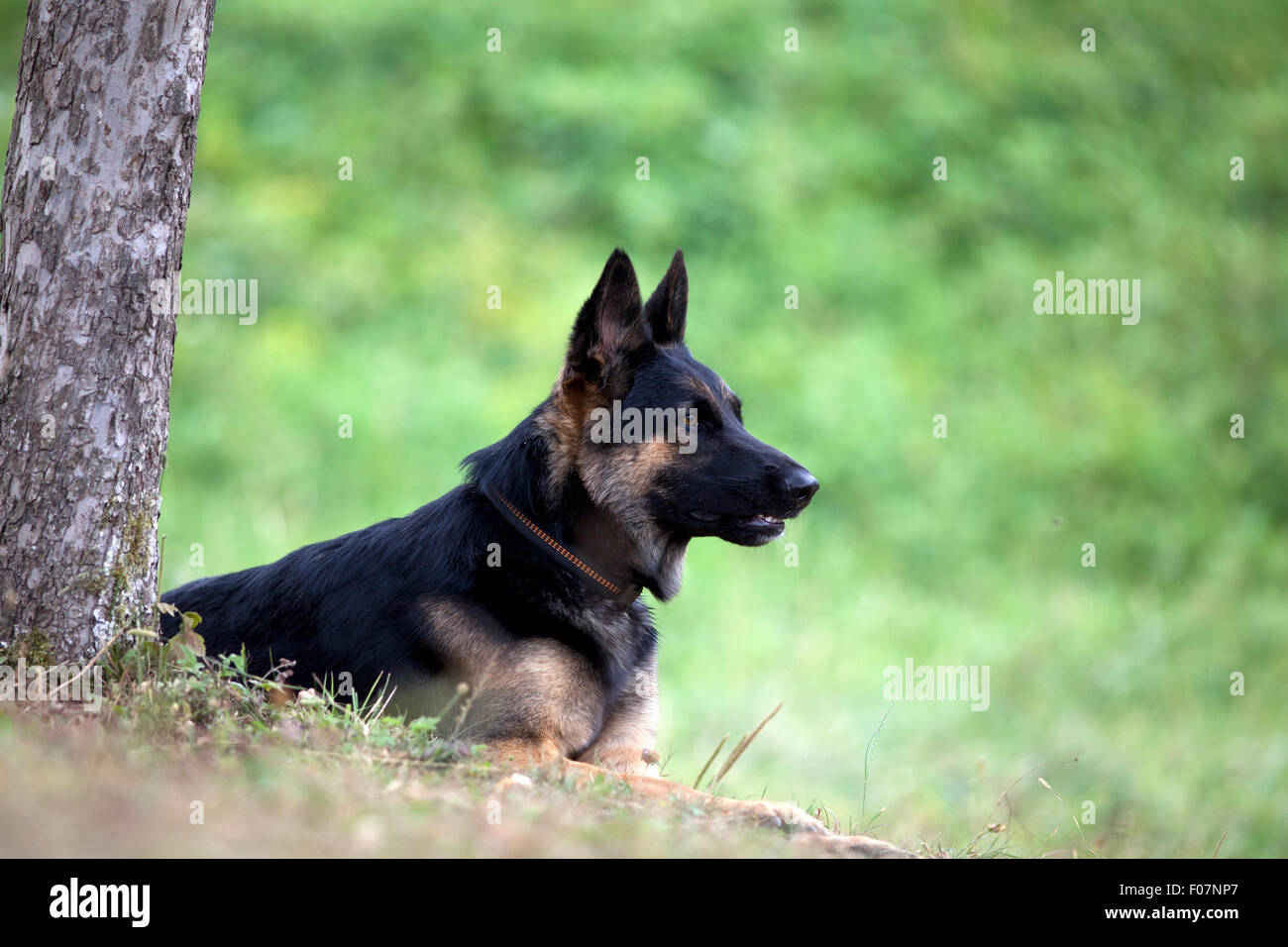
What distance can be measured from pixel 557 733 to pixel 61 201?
2.70 meters

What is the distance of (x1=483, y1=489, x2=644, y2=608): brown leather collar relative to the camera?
507 cm

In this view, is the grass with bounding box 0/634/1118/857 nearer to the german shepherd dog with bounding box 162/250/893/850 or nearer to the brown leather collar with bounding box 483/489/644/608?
the german shepherd dog with bounding box 162/250/893/850

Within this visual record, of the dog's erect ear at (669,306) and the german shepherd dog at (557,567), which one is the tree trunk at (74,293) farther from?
the dog's erect ear at (669,306)

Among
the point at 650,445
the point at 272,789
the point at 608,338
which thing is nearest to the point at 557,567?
the point at 650,445

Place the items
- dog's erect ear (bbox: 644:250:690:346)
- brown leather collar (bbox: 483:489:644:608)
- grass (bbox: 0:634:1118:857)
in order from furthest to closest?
1. dog's erect ear (bbox: 644:250:690:346)
2. brown leather collar (bbox: 483:489:644:608)
3. grass (bbox: 0:634:1118:857)

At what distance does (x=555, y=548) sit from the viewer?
508cm

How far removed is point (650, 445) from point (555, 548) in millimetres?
640

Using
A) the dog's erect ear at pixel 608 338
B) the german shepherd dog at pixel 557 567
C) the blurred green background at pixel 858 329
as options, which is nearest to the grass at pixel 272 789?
the german shepherd dog at pixel 557 567

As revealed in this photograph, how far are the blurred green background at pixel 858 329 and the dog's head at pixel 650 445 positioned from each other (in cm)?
468

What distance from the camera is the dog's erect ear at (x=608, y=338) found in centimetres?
519

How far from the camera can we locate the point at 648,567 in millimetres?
5461

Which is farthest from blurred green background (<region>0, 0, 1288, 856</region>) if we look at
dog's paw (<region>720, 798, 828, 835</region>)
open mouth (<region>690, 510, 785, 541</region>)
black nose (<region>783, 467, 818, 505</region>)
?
dog's paw (<region>720, 798, 828, 835</region>)

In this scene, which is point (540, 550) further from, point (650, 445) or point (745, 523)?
point (745, 523)

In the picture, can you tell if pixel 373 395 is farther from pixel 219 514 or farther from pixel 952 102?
pixel 952 102
